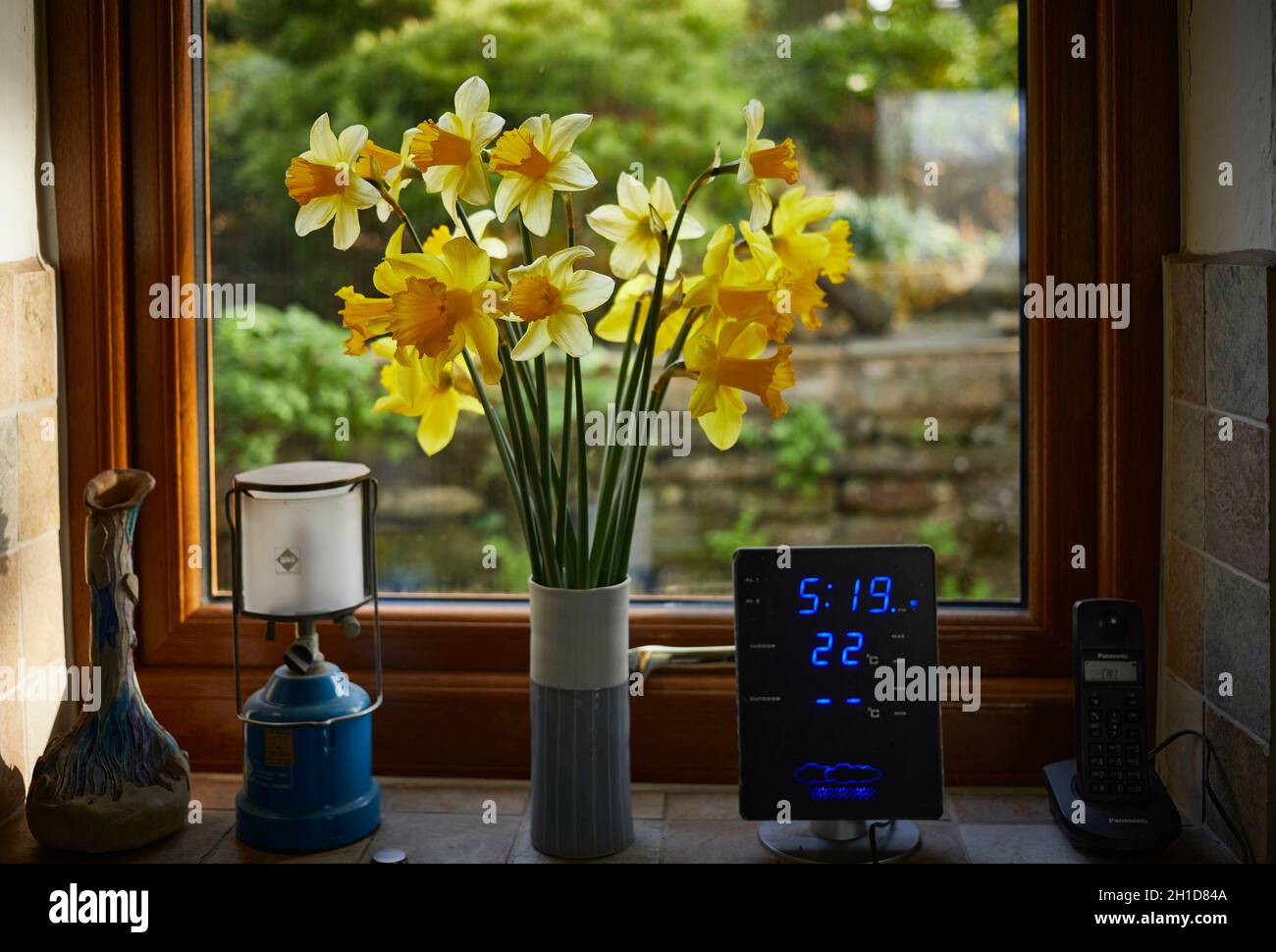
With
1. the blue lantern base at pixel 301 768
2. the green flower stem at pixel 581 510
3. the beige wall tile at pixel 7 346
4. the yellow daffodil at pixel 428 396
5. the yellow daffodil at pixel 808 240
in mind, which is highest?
the yellow daffodil at pixel 808 240

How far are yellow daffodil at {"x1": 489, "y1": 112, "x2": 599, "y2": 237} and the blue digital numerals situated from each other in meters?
0.52

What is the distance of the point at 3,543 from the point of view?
5.12 feet

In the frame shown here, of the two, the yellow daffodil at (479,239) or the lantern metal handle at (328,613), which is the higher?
the yellow daffodil at (479,239)

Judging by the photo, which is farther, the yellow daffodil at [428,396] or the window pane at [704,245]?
the window pane at [704,245]

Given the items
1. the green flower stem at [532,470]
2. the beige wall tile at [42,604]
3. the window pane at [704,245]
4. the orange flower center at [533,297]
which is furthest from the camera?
the window pane at [704,245]

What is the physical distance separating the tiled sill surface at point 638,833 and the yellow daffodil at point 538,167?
0.67 meters

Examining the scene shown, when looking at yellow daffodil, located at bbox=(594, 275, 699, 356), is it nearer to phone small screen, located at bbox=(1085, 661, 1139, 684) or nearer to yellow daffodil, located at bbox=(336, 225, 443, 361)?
yellow daffodil, located at bbox=(336, 225, 443, 361)

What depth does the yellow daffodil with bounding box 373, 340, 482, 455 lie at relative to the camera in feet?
5.06

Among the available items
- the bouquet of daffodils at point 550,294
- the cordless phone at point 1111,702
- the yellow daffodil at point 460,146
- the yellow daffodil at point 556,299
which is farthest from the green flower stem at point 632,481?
the cordless phone at point 1111,702

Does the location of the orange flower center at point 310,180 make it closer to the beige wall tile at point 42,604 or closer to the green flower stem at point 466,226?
the green flower stem at point 466,226

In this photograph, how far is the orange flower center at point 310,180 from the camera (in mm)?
1450

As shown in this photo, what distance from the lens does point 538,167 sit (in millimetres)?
1412

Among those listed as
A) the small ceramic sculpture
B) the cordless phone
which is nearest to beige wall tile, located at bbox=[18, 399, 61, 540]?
the small ceramic sculpture
